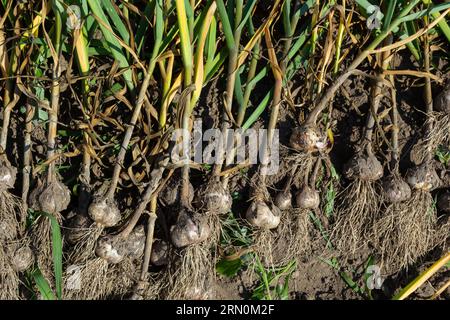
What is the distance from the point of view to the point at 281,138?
1.86m

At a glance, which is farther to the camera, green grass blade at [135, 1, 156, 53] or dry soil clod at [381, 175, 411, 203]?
dry soil clod at [381, 175, 411, 203]

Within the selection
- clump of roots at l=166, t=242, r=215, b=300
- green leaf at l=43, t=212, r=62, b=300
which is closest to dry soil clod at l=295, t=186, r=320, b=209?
clump of roots at l=166, t=242, r=215, b=300

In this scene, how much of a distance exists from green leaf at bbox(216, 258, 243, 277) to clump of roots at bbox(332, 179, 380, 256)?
0.32 meters

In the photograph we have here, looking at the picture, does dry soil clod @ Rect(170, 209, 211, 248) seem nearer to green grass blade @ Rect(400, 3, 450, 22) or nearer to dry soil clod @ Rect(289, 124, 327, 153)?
dry soil clod @ Rect(289, 124, 327, 153)

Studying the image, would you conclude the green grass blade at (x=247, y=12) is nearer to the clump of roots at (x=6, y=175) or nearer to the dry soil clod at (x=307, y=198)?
the dry soil clod at (x=307, y=198)

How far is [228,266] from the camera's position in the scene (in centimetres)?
180

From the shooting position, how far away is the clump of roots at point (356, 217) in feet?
6.00

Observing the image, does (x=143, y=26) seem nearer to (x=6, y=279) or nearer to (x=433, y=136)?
(x=6, y=279)

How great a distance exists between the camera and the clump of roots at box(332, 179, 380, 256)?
1.83m

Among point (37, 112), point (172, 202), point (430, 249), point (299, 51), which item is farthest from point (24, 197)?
point (430, 249)

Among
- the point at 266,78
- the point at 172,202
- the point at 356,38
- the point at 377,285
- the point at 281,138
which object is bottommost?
the point at 377,285

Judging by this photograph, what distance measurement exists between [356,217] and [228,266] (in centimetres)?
43

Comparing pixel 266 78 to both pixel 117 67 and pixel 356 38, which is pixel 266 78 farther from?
pixel 117 67

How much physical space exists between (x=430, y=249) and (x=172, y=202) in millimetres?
830
